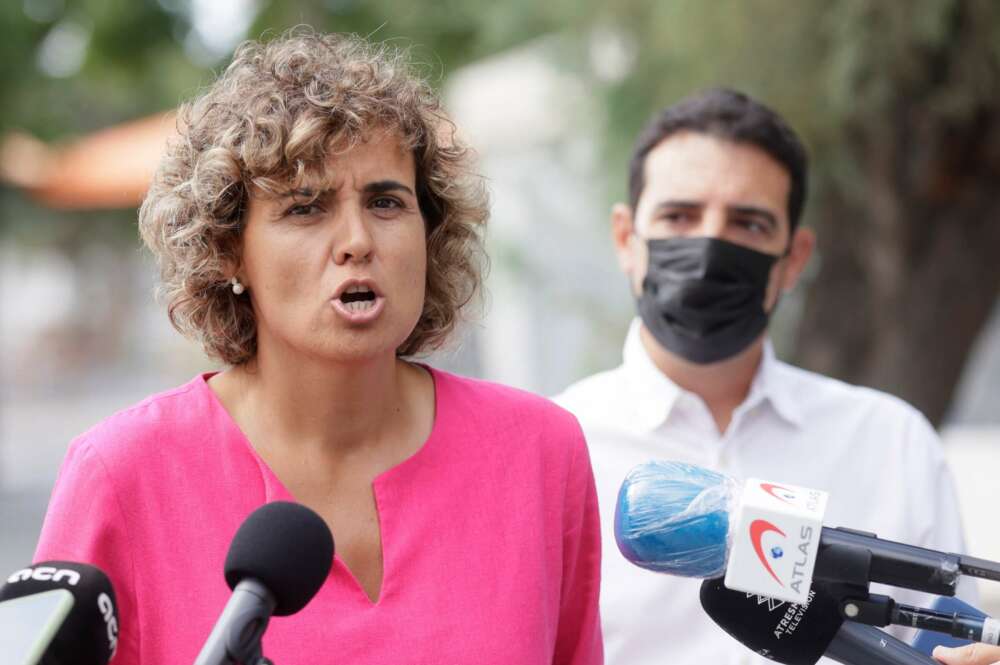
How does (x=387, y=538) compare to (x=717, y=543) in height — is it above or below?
below

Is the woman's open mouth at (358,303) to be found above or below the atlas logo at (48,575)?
above

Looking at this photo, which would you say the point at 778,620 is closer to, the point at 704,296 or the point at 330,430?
the point at 330,430

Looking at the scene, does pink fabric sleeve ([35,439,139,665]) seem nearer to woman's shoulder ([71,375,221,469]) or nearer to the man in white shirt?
woman's shoulder ([71,375,221,469])

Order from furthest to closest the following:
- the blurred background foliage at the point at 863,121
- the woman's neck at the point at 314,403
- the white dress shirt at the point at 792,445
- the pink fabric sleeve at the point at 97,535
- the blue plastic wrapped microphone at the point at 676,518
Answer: the blurred background foliage at the point at 863,121, the white dress shirt at the point at 792,445, the woman's neck at the point at 314,403, the pink fabric sleeve at the point at 97,535, the blue plastic wrapped microphone at the point at 676,518

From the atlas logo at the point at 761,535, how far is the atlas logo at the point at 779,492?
48mm

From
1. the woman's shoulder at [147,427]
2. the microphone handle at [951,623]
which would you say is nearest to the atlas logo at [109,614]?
the woman's shoulder at [147,427]

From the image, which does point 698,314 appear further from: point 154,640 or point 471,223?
point 154,640

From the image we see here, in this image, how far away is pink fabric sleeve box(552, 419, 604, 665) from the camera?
2.70 metres

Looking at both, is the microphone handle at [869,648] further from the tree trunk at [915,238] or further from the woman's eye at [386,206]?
the tree trunk at [915,238]

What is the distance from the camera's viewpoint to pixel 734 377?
11.1 ft

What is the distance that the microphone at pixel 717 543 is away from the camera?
1.88m

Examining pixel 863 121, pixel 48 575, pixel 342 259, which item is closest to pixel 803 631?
pixel 342 259

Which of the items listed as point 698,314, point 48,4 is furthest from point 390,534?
point 48,4

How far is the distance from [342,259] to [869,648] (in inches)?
42.3
